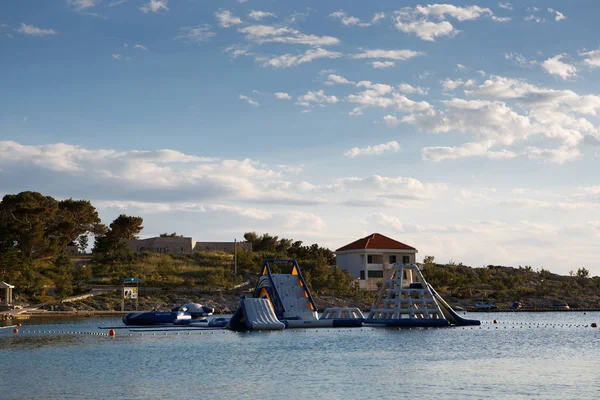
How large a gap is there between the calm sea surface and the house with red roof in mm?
55653

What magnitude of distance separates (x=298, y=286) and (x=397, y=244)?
52389 mm

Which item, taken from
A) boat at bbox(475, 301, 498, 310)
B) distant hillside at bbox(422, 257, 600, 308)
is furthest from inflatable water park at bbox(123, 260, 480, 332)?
distant hillside at bbox(422, 257, 600, 308)

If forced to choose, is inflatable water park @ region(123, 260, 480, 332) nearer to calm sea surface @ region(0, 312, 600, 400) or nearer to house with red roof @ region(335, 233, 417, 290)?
calm sea surface @ region(0, 312, 600, 400)

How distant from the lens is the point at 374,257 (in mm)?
126875

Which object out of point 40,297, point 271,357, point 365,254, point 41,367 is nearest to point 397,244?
point 365,254

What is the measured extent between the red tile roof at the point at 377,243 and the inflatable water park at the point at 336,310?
149 ft

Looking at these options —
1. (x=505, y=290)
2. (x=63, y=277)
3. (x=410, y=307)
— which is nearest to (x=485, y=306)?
(x=505, y=290)

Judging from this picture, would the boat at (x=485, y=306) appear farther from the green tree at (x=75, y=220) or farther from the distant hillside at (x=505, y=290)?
the green tree at (x=75, y=220)

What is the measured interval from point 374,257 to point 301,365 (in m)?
85.1

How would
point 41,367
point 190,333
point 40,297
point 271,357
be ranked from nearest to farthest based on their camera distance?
point 41,367 → point 271,357 → point 190,333 → point 40,297

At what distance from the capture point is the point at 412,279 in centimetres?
7894

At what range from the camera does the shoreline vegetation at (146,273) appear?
342 ft

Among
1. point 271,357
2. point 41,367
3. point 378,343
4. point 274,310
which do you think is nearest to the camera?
point 41,367

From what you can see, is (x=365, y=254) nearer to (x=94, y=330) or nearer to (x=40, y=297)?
Answer: (x=40, y=297)
